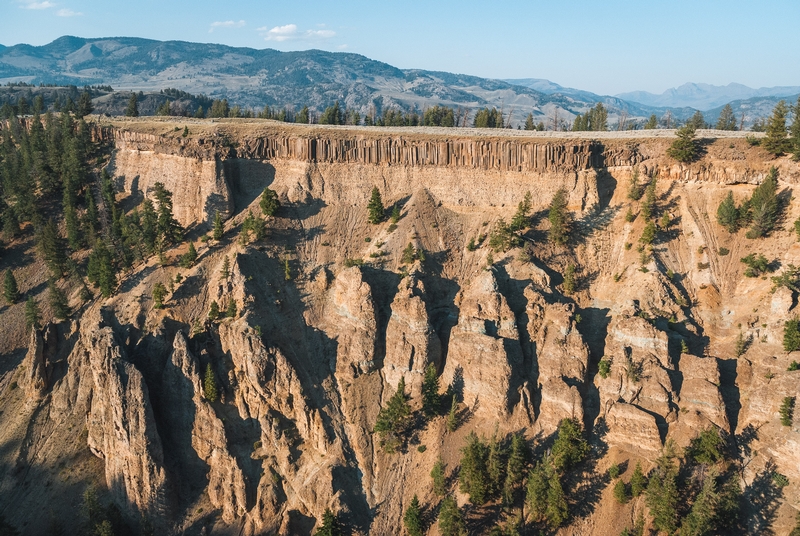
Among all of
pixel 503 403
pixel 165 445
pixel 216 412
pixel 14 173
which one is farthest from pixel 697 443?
pixel 14 173

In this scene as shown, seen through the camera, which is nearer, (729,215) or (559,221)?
(729,215)

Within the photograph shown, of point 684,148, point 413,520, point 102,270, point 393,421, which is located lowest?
point 413,520

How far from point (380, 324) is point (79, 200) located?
52336mm

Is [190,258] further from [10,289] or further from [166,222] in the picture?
[10,289]

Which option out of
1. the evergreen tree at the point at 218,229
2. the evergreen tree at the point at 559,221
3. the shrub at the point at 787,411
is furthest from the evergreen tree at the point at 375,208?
the shrub at the point at 787,411

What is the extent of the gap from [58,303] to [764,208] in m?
81.6

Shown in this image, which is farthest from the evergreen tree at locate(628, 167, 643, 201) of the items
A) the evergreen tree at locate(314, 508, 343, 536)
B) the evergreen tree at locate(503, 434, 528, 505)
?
the evergreen tree at locate(314, 508, 343, 536)

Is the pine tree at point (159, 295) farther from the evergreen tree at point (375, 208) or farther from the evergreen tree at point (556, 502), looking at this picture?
the evergreen tree at point (556, 502)

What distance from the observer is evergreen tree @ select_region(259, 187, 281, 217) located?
6531 centimetres

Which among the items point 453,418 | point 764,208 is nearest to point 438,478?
point 453,418

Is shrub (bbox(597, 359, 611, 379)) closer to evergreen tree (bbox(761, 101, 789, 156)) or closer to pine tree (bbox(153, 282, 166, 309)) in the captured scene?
evergreen tree (bbox(761, 101, 789, 156))

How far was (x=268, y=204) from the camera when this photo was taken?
214 ft

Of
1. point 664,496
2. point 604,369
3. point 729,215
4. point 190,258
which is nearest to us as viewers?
point 664,496

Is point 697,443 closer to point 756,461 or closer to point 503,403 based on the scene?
point 756,461
